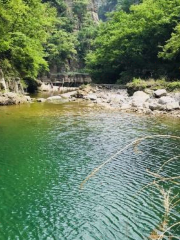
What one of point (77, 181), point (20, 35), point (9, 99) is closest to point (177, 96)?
point (9, 99)

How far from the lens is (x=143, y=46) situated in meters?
43.4

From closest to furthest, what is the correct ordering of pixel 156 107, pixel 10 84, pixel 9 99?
1. pixel 156 107
2. pixel 9 99
3. pixel 10 84

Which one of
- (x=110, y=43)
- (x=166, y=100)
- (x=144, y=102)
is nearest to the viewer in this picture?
(x=166, y=100)

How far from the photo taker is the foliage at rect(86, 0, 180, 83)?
128ft

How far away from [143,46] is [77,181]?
3691cm

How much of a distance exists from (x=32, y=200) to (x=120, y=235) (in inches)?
122

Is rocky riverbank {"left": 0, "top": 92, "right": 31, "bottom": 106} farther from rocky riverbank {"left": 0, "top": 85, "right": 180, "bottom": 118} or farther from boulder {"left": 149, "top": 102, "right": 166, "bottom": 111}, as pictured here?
boulder {"left": 149, "top": 102, "right": 166, "bottom": 111}

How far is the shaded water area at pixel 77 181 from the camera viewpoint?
716 centimetres

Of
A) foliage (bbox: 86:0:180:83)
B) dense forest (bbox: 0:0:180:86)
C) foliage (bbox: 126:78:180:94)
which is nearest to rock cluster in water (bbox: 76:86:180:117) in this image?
foliage (bbox: 126:78:180:94)

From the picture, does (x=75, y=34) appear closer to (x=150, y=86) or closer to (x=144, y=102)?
(x=150, y=86)

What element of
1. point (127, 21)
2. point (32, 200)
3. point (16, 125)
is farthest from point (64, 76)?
point (32, 200)

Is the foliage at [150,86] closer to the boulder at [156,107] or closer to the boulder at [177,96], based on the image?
the boulder at [177,96]

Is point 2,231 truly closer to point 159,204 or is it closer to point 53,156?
point 159,204

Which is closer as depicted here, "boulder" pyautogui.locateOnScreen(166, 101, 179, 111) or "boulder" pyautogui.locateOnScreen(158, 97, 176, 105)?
"boulder" pyautogui.locateOnScreen(166, 101, 179, 111)
